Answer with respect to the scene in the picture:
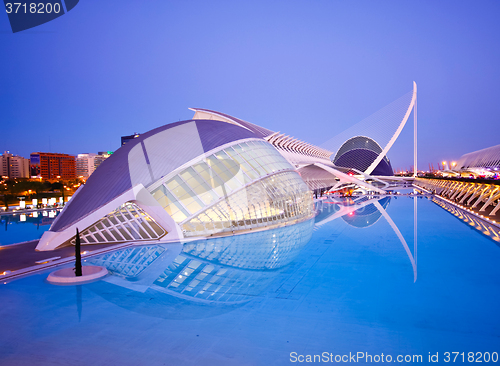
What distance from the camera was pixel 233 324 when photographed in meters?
6.87

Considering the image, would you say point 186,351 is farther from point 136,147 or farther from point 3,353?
point 136,147

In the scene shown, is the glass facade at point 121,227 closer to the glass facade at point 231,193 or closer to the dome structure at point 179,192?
the dome structure at point 179,192

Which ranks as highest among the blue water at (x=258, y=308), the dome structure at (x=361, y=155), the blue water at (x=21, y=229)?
the dome structure at (x=361, y=155)

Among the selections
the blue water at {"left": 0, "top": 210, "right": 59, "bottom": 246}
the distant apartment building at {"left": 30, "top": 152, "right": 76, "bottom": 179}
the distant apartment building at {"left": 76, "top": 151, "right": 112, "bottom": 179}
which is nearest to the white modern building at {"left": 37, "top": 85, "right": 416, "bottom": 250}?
the blue water at {"left": 0, "top": 210, "right": 59, "bottom": 246}

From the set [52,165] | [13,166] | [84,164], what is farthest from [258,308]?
[84,164]

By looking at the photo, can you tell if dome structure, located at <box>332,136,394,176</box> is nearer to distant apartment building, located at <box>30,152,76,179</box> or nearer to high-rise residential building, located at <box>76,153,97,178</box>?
high-rise residential building, located at <box>76,153,97,178</box>

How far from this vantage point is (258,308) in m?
7.67

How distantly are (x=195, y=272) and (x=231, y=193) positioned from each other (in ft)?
25.7

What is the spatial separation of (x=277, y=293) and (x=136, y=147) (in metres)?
14.0

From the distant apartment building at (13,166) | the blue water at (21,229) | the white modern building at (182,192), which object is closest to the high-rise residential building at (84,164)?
the distant apartment building at (13,166)

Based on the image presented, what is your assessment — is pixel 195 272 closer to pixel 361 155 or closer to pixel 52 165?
pixel 361 155

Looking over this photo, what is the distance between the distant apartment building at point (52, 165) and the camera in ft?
474

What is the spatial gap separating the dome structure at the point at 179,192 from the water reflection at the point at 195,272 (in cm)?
166

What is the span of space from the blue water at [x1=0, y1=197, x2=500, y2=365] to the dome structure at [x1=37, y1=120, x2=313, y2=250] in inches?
120
